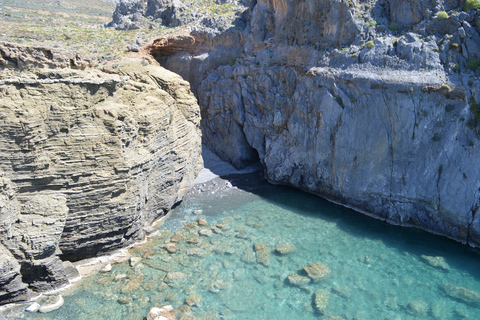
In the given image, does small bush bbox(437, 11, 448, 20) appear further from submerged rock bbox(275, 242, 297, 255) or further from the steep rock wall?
submerged rock bbox(275, 242, 297, 255)

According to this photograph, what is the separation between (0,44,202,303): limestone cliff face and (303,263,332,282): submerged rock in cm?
920

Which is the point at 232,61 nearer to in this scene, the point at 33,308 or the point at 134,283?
the point at 134,283

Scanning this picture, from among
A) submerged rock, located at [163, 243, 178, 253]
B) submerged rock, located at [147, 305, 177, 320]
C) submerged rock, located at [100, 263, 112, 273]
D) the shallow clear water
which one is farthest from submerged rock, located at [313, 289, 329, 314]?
submerged rock, located at [100, 263, 112, 273]

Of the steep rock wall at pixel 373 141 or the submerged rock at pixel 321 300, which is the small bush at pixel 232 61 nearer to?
the steep rock wall at pixel 373 141

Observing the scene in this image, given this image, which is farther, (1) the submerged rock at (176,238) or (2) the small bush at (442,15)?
(2) the small bush at (442,15)

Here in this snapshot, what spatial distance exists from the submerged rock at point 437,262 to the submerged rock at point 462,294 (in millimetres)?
1388

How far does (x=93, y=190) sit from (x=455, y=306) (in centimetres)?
1682

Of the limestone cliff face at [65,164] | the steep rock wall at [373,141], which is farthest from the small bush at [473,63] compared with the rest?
the limestone cliff face at [65,164]

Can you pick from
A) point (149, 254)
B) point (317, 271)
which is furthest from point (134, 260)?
point (317, 271)

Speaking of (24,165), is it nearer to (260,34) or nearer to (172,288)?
(172,288)

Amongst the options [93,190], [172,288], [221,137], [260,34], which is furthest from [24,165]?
[260,34]

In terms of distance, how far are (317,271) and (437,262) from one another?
633 centimetres

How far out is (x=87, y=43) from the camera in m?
29.1

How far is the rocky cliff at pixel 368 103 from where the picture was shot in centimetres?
1958
